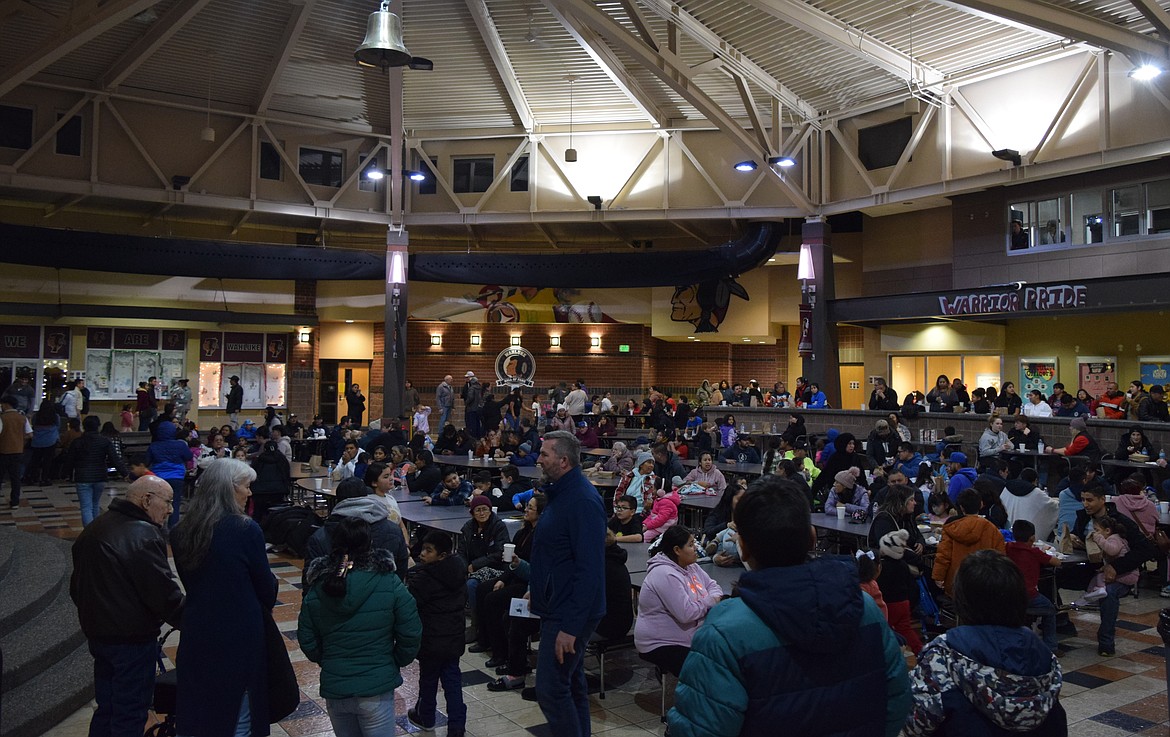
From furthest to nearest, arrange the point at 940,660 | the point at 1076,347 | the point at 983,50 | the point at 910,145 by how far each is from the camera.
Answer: the point at 1076,347 < the point at 910,145 < the point at 983,50 < the point at 940,660

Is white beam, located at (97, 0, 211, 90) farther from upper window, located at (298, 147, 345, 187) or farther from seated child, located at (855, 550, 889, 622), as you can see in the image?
seated child, located at (855, 550, 889, 622)

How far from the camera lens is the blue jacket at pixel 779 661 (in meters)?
1.98

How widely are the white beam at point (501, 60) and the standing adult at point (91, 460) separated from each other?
10240 mm

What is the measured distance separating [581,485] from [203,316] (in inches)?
783

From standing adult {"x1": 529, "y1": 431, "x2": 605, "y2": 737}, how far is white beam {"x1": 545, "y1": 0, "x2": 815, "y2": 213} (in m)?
11.5

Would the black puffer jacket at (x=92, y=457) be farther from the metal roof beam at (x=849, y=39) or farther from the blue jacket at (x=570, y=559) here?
the metal roof beam at (x=849, y=39)

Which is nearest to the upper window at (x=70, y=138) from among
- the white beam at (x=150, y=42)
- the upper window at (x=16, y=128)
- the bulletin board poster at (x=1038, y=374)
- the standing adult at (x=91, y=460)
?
the upper window at (x=16, y=128)

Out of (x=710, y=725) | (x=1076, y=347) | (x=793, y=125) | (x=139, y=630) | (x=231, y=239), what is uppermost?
(x=793, y=125)

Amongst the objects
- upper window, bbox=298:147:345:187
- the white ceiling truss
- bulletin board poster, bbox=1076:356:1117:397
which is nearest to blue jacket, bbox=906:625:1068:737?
the white ceiling truss

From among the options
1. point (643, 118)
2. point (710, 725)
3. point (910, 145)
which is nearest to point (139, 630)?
point (710, 725)

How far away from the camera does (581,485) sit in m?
4.07

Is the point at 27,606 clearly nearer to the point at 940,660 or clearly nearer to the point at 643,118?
the point at 940,660

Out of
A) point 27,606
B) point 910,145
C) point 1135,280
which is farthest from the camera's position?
point 910,145

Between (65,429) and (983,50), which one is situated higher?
(983,50)
